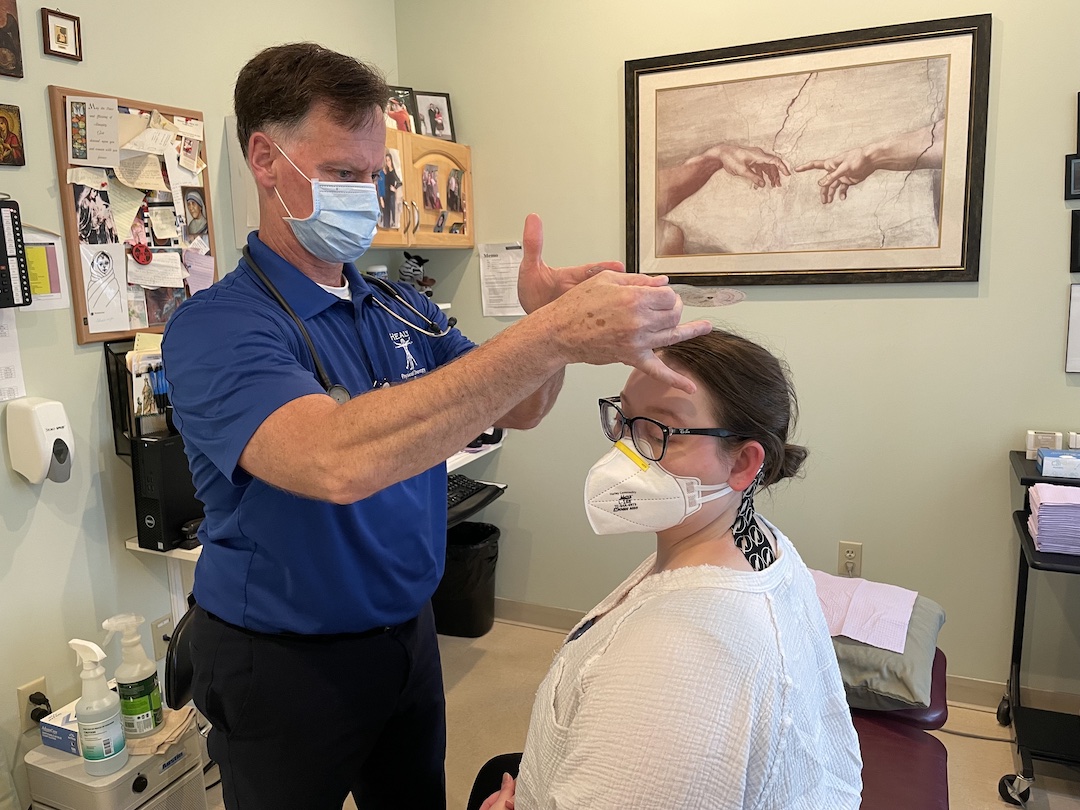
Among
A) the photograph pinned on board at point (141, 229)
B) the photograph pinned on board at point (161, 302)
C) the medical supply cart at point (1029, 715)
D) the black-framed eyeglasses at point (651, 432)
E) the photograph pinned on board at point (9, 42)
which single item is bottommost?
the medical supply cart at point (1029, 715)

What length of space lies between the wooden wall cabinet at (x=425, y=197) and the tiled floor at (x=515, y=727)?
1.58 meters

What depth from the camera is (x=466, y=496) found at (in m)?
2.91

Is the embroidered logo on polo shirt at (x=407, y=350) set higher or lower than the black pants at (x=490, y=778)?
higher

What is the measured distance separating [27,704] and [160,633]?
0.38m

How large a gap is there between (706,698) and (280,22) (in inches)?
99.2

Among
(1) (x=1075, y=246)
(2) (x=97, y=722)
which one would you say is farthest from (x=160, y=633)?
(1) (x=1075, y=246)

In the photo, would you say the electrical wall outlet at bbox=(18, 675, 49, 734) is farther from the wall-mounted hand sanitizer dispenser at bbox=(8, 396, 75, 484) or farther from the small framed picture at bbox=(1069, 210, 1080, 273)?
the small framed picture at bbox=(1069, 210, 1080, 273)

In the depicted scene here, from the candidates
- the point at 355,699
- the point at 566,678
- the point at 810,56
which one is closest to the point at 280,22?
the point at 810,56

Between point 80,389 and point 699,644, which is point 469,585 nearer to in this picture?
point 80,389

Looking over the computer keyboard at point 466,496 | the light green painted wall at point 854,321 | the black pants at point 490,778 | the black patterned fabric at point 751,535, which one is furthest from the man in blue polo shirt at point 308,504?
the light green painted wall at point 854,321

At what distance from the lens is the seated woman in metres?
0.87

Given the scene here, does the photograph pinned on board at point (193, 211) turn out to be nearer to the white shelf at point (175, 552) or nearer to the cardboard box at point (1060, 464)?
the white shelf at point (175, 552)

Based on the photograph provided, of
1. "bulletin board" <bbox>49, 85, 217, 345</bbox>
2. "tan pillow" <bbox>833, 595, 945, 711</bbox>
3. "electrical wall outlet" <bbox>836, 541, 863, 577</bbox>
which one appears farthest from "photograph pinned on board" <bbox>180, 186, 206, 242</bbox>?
"electrical wall outlet" <bbox>836, 541, 863, 577</bbox>

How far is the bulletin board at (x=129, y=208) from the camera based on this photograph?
75.6 inches
